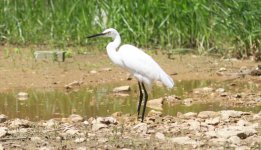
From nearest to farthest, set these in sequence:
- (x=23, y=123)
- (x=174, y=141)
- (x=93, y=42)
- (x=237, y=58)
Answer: (x=174, y=141)
(x=23, y=123)
(x=237, y=58)
(x=93, y=42)

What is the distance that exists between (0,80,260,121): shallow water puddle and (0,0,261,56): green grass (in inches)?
74.6

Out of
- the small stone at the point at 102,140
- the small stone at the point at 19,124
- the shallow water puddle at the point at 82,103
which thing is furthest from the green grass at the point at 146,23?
the small stone at the point at 102,140

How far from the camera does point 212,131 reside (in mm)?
6230

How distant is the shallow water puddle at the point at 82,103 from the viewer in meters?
8.03

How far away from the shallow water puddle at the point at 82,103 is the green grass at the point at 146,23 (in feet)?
6.22

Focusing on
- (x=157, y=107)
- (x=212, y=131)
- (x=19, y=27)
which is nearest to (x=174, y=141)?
(x=212, y=131)

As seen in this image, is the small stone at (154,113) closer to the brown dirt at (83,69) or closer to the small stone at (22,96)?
the small stone at (22,96)

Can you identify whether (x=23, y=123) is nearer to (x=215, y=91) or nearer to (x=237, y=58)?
(x=215, y=91)

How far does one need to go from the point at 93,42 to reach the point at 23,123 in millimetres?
5712

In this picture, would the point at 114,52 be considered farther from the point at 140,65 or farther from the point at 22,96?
the point at 22,96

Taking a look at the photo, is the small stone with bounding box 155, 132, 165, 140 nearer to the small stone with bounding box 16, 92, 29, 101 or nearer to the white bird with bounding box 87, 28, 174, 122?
the white bird with bounding box 87, 28, 174, 122

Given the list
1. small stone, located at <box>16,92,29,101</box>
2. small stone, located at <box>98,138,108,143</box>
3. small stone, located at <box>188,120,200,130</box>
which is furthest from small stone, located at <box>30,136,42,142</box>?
small stone, located at <box>16,92,29,101</box>

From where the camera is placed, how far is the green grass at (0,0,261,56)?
37.2 ft

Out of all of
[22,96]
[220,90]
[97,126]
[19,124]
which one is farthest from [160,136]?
[22,96]
